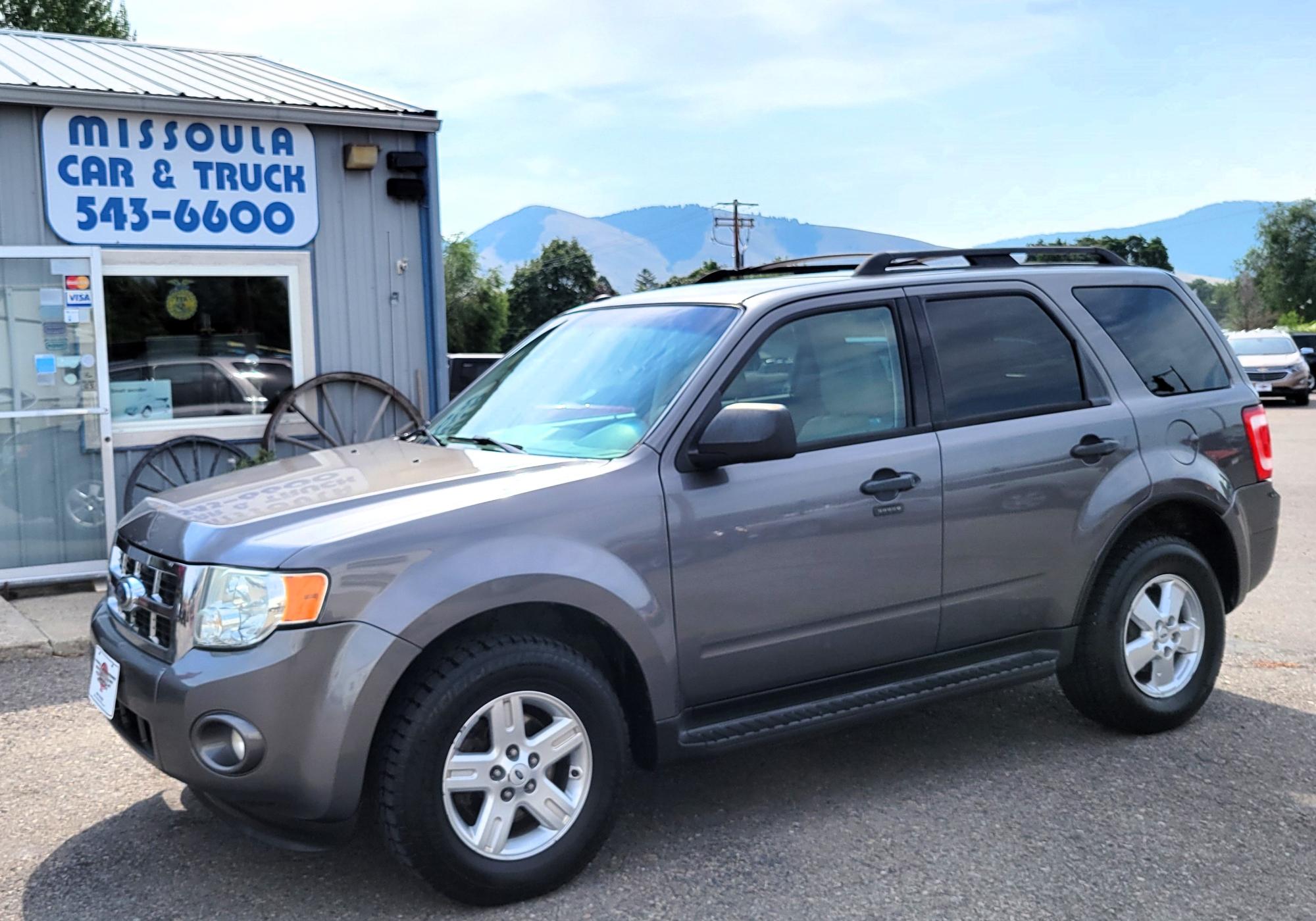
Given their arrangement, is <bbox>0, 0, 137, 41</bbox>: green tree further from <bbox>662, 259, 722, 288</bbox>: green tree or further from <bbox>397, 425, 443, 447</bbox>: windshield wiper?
<bbox>397, 425, 443, 447</bbox>: windshield wiper

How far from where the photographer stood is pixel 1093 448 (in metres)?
4.56

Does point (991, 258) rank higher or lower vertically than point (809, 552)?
higher

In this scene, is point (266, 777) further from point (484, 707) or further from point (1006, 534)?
point (1006, 534)

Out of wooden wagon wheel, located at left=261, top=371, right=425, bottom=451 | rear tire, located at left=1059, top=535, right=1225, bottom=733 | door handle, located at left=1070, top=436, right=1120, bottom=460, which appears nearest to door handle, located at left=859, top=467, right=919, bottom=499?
door handle, located at left=1070, top=436, right=1120, bottom=460

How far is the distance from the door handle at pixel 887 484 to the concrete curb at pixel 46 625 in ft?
15.0

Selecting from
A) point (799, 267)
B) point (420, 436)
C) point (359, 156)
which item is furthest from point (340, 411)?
point (799, 267)

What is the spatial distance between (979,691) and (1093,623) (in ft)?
1.95

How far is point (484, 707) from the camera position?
3.40 meters

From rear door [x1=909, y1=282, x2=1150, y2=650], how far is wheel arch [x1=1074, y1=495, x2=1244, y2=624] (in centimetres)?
8

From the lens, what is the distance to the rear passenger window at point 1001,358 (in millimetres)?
4418

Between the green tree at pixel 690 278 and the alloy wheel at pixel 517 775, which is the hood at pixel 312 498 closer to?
the alloy wheel at pixel 517 775

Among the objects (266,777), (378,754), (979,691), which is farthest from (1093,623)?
(266,777)

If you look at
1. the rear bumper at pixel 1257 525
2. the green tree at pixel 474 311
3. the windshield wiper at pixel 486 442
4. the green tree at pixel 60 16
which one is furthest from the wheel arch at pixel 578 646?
the green tree at pixel 474 311

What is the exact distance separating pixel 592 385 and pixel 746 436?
0.80 m
